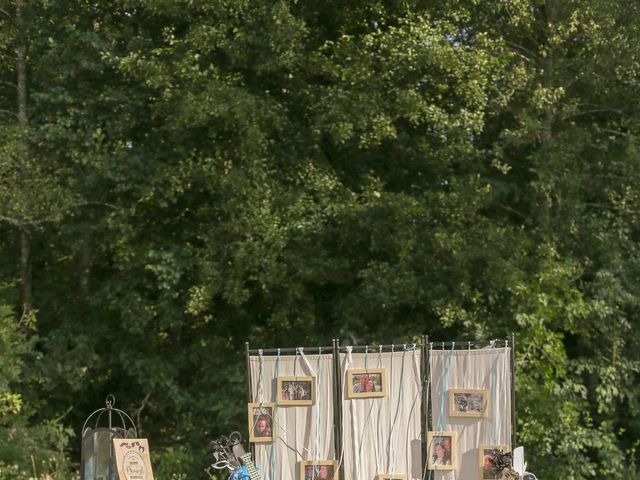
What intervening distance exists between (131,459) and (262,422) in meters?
0.94

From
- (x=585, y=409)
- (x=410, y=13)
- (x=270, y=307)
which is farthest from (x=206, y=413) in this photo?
Result: (x=410, y=13)

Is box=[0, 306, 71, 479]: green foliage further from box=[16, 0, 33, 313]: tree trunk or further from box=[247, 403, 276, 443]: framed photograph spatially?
box=[247, 403, 276, 443]: framed photograph

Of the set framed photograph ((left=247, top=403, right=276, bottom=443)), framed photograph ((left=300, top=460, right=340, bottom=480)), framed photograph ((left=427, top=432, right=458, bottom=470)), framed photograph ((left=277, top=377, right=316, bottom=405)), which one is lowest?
framed photograph ((left=300, top=460, right=340, bottom=480))

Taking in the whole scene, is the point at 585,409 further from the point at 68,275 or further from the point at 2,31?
the point at 2,31

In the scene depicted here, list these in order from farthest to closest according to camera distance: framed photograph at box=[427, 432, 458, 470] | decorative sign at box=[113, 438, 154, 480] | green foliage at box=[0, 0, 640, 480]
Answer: green foliage at box=[0, 0, 640, 480], framed photograph at box=[427, 432, 458, 470], decorative sign at box=[113, 438, 154, 480]

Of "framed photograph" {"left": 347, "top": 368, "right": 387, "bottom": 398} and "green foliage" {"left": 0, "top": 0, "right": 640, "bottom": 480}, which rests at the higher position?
"green foliage" {"left": 0, "top": 0, "right": 640, "bottom": 480}

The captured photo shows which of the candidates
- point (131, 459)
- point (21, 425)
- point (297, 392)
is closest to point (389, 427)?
point (297, 392)

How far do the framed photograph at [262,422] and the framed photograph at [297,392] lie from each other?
85 millimetres

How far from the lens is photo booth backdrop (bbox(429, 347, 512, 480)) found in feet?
21.4

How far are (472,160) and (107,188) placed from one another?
146 inches

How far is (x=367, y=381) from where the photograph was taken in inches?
263

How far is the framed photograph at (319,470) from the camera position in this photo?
668 centimetres

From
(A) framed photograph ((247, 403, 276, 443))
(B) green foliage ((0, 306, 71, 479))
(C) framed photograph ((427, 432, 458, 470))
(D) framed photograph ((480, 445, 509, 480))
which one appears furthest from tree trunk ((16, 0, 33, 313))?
(D) framed photograph ((480, 445, 509, 480))

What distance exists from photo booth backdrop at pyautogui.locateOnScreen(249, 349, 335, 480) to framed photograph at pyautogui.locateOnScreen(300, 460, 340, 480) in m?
0.04
